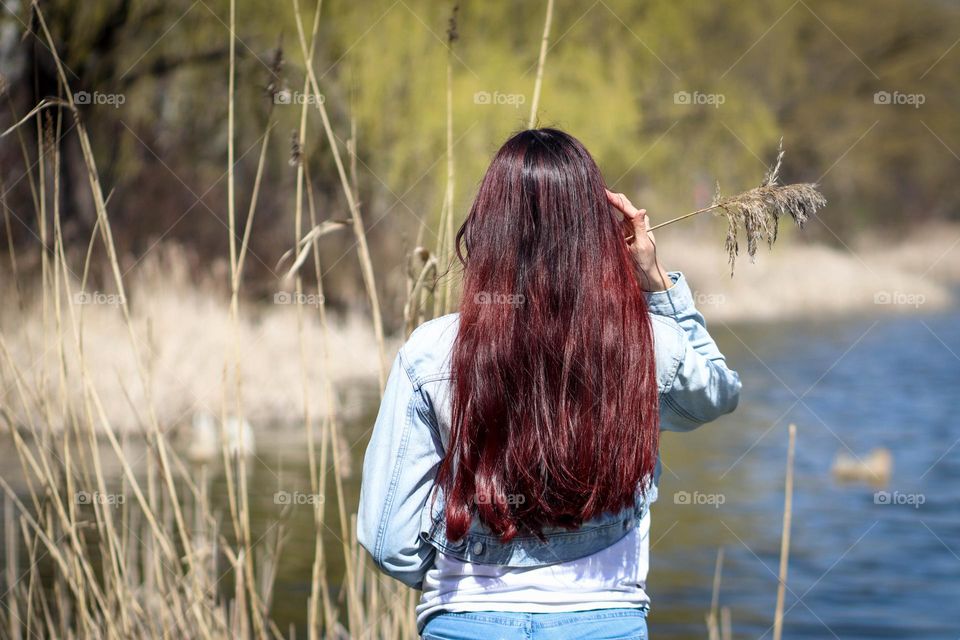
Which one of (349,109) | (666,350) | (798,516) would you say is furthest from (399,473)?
(349,109)

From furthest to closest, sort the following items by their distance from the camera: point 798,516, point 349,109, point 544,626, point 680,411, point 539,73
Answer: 1. point 349,109
2. point 798,516
3. point 539,73
4. point 680,411
5. point 544,626

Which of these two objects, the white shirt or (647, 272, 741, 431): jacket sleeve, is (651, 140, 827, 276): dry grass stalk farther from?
the white shirt

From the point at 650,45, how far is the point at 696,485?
4859 mm

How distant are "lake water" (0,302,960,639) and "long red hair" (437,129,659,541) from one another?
1714mm

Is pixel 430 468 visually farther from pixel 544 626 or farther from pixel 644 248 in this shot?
pixel 644 248

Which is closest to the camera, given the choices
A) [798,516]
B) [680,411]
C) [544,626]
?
[544,626]

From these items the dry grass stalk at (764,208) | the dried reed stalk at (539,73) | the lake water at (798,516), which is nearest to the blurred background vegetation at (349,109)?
the lake water at (798,516)

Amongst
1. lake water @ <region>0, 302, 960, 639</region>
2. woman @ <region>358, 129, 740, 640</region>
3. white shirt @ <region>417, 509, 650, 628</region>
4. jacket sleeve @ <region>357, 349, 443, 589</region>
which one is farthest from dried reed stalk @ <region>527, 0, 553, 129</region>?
lake water @ <region>0, 302, 960, 639</region>

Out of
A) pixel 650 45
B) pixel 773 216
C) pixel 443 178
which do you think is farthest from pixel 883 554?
pixel 650 45

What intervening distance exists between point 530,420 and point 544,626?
23 cm

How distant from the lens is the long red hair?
130 centimetres

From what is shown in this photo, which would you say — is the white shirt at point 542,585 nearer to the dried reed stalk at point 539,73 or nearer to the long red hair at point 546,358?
the long red hair at point 546,358

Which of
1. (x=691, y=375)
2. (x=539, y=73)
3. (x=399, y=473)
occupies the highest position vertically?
(x=539, y=73)

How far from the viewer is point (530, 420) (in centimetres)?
131
